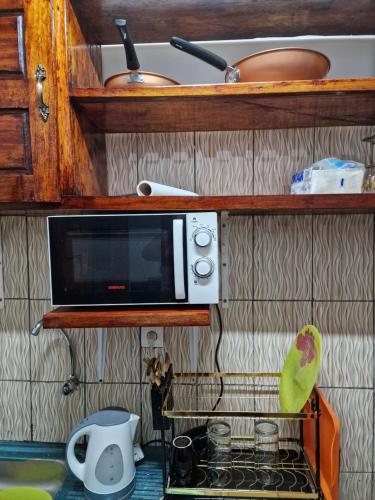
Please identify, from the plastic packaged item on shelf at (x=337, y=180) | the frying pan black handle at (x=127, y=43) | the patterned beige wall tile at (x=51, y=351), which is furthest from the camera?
the patterned beige wall tile at (x=51, y=351)

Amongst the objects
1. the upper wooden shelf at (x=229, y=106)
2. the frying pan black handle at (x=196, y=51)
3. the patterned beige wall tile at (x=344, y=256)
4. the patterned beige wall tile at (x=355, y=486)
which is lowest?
the patterned beige wall tile at (x=355, y=486)

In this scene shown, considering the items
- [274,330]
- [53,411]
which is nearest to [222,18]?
[274,330]

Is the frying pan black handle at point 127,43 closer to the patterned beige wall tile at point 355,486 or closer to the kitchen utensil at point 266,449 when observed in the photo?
the kitchen utensil at point 266,449

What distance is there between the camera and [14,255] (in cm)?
123

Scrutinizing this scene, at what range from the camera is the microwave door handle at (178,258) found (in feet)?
2.84

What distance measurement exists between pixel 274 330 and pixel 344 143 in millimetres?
699

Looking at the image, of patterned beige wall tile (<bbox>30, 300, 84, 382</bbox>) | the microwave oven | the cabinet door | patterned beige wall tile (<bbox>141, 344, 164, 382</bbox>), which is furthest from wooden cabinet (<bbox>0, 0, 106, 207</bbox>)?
patterned beige wall tile (<bbox>141, 344, 164, 382</bbox>)

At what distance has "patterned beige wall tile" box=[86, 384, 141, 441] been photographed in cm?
124

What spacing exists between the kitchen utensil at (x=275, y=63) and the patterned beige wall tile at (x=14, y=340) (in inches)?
40.8

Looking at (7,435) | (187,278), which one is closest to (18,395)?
(7,435)

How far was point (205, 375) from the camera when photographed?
3.68 feet

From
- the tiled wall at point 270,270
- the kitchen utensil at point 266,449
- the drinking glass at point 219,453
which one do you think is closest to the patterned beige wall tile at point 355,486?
the tiled wall at point 270,270

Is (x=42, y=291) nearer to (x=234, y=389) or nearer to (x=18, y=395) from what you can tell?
(x=18, y=395)

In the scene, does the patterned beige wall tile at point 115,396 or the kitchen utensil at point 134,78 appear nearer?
the kitchen utensil at point 134,78
